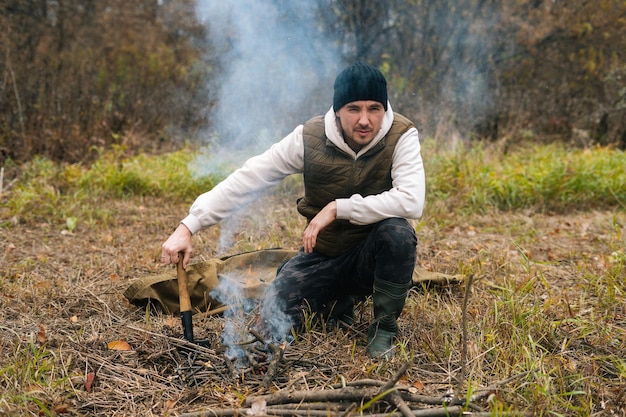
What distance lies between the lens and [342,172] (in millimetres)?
2641

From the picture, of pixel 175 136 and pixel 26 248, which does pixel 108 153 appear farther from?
pixel 26 248

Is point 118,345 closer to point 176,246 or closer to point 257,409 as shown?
point 176,246

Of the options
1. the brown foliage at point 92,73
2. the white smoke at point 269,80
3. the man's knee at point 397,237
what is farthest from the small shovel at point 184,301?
the brown foliage at point 92,73

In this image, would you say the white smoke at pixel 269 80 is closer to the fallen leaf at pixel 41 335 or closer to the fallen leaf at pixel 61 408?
the fallen leaf at pixel 41 335

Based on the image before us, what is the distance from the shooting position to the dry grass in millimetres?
2072

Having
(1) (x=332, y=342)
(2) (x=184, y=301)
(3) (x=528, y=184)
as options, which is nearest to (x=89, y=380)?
(2) (x=184, y=301)

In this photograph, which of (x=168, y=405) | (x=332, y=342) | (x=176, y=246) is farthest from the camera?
(x=332, y=342)

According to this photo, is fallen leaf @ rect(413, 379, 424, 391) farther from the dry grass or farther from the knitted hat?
the knitted hat

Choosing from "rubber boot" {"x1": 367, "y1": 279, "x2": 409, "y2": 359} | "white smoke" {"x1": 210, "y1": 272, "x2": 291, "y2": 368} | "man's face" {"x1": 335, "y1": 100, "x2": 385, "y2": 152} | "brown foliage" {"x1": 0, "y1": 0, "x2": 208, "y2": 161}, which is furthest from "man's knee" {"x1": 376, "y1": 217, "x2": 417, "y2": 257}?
"brown foliage" {"x1": 0, "y1": 0, "x2": 208, "y2": 161}

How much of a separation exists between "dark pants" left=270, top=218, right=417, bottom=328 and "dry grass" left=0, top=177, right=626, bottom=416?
159 mm

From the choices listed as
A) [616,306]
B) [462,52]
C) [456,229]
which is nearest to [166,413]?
[616,306]

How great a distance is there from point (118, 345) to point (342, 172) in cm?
127

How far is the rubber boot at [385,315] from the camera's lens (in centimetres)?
246

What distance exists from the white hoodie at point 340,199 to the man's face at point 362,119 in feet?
0.16
